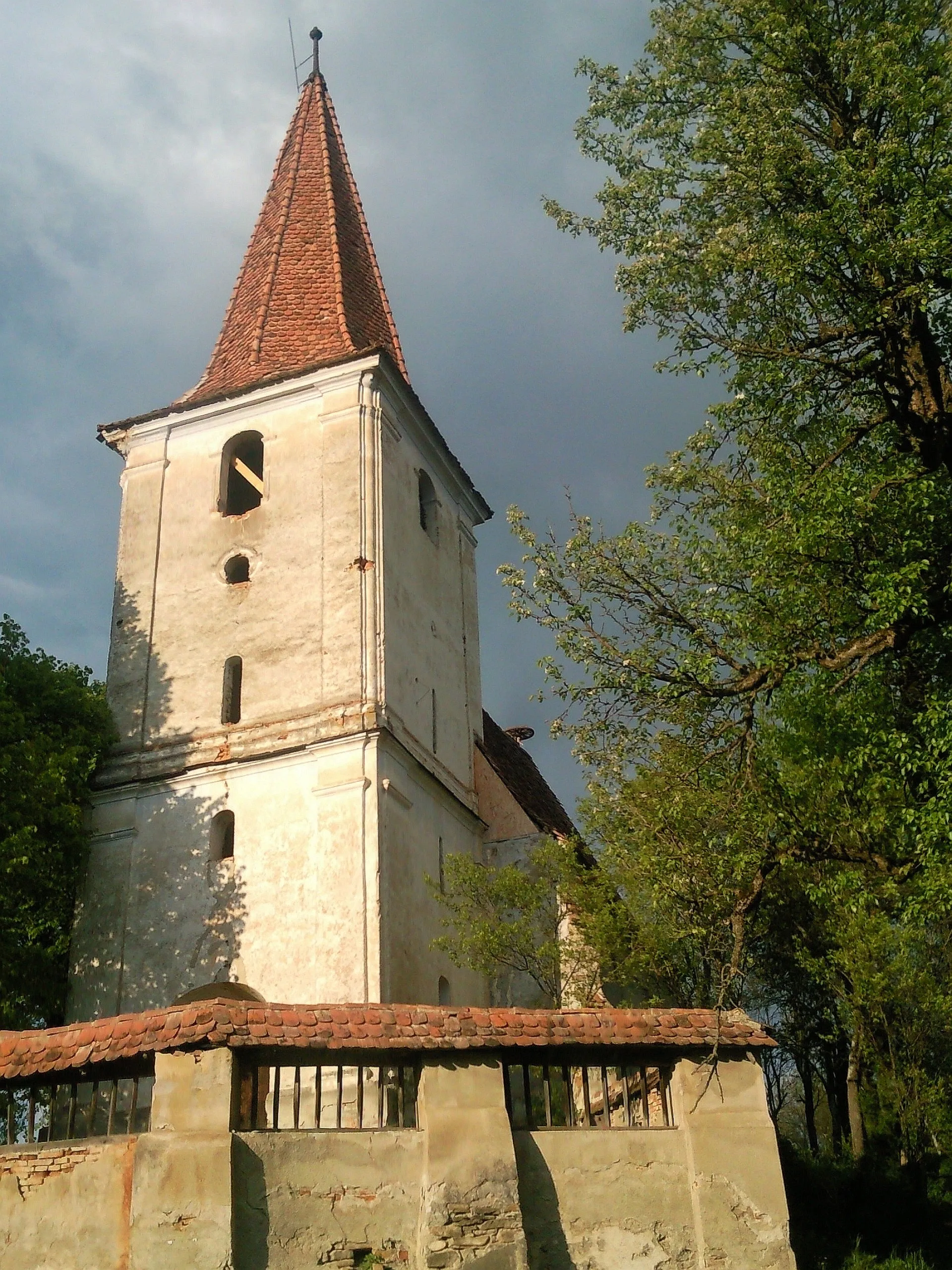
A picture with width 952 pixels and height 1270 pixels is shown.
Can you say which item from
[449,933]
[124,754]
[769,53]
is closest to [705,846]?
[449,933]

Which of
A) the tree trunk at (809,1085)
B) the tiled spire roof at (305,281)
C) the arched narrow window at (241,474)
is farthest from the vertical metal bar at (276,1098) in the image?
the tree trunk at (809,1085)

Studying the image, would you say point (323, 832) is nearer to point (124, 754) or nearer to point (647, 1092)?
point (124, 754)

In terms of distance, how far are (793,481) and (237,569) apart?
1016 cm

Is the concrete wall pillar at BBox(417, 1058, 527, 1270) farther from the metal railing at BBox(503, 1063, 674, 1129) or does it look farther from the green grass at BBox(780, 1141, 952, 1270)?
the green grass at BBox(780, 1141, 952, 1270)

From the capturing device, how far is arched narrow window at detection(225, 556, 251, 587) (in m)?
19.5

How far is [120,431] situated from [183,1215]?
15.2 m

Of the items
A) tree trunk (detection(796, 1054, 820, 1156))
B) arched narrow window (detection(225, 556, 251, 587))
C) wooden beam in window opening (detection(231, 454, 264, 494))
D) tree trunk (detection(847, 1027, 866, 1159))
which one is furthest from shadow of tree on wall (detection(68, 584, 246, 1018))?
tree trunk (detection(796, 1054, 820, 1156))

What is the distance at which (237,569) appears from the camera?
19594 mm

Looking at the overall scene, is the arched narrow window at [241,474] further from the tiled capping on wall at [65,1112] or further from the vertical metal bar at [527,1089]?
the vertical metal bar at [527,1089]

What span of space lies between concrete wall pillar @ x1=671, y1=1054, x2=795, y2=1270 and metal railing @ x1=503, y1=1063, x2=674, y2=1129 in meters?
0.25

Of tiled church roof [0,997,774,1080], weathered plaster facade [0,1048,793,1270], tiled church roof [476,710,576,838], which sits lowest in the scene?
weathered plaster facade [0,1048,793,1270]

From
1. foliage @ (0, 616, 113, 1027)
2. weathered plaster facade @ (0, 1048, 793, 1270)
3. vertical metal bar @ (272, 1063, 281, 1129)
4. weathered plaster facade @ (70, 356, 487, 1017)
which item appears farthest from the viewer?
weathered plaster facade @ (70, 356, 487, 1017)

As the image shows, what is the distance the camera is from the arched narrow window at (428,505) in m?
21.7

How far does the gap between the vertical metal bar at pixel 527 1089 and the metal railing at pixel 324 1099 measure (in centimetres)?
89
